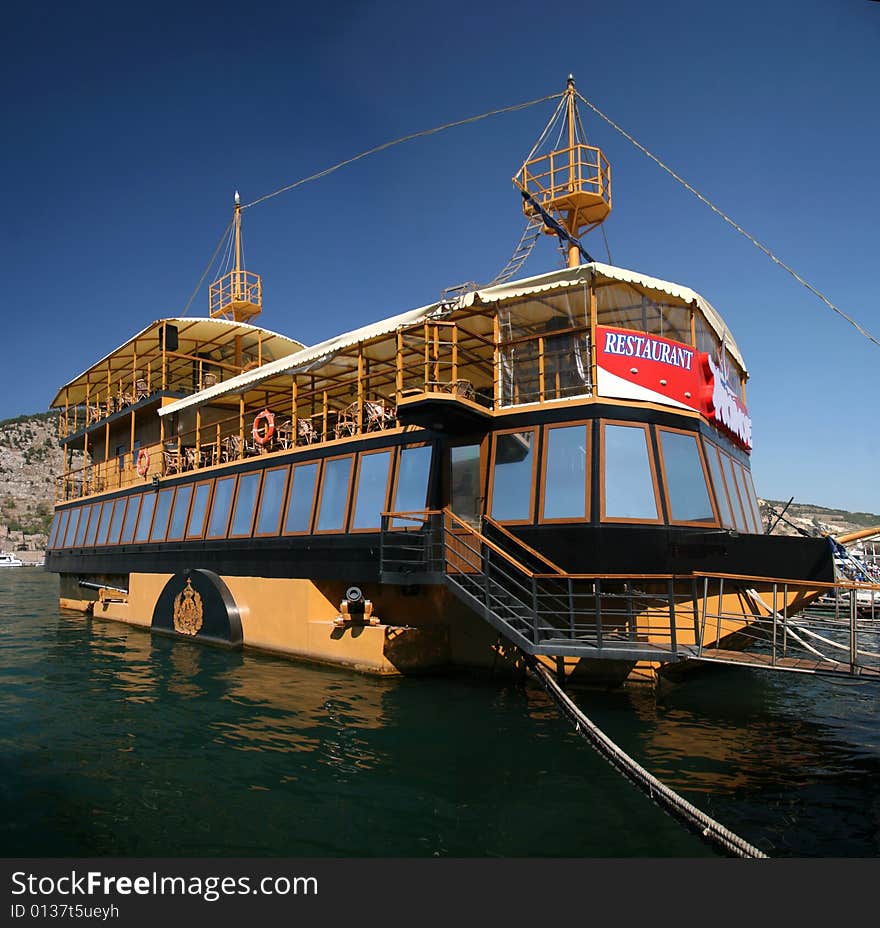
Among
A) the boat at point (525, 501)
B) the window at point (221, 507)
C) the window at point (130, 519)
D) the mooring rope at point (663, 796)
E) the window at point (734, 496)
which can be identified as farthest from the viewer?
the window at point (130, 519)

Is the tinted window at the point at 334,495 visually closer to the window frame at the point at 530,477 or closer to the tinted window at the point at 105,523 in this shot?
the window frame at the point at 530,477

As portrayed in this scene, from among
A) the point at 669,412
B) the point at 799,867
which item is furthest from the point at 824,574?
the point at 799,867

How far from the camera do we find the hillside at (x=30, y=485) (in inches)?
5506

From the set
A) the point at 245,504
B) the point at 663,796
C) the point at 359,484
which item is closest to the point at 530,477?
the point at 359,484

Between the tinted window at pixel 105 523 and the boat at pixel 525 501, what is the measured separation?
292 inches

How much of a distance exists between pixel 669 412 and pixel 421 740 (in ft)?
20.2

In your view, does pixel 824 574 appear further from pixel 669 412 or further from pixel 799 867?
pixel 799 867

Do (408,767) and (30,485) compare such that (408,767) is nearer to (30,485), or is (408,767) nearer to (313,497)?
(313,497)

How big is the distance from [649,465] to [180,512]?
13.8 metres

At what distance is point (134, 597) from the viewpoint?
68.4 feet

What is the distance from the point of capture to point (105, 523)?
24.6 metres

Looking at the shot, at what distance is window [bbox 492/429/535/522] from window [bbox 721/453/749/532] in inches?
139

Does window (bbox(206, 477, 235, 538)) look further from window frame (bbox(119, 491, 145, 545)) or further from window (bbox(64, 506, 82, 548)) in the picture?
window (bbox(64, 506, 82, 548))

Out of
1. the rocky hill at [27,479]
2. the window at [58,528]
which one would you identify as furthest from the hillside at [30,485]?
the window at [58,528]
